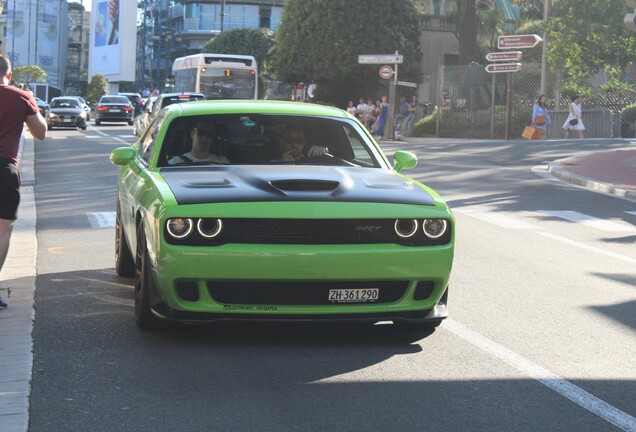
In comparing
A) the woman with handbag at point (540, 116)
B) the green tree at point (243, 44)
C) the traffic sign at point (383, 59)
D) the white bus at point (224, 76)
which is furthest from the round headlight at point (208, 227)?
the green tree at point (243, 44)

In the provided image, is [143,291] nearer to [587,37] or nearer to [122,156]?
[122,156]

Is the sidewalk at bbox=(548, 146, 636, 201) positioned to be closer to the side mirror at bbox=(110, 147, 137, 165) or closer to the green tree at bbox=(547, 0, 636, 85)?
the green tree at bbox=(547, 0, 636, 85)

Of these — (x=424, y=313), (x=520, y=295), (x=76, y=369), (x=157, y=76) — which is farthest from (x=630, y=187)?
(x=157, y=76)

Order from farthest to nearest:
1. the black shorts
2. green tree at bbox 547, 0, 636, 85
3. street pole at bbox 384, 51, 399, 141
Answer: street pole at bbox 384, 51, 399, 141, green tree at bbox 547, 0, 636, 85, the black shorts

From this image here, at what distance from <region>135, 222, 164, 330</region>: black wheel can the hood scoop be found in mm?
892

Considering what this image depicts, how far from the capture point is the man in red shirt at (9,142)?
7523 mm

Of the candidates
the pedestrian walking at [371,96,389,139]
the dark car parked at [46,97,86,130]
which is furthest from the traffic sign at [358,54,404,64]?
the dark car parked at [46,97,86,130]

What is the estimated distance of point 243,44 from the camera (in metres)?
92.4

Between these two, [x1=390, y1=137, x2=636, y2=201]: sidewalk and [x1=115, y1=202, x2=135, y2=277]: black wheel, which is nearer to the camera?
[x1=115, y1=202, x2=135, y2=277]: black wheel

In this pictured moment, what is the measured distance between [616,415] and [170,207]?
2.66m

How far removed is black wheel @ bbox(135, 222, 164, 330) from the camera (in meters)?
6.70

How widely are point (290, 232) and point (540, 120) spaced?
3093 cm

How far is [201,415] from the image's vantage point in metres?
5.10

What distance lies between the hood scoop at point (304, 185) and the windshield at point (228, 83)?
3668cm
